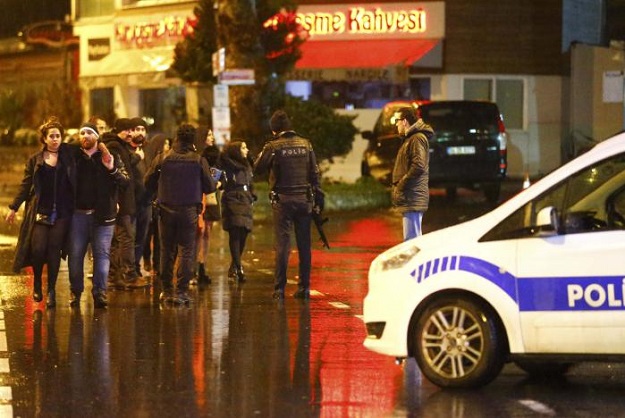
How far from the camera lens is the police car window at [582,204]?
884 centimetres

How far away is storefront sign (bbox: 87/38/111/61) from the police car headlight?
2912 centimetres

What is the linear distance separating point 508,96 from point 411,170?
20.2m

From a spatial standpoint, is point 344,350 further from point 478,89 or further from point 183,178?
point 478,89

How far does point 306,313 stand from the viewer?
507 inches

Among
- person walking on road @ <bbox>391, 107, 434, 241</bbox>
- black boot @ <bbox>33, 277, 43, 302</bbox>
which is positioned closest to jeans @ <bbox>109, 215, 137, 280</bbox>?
black boot @ <bbox>33, 277, 43, 302</bbox>

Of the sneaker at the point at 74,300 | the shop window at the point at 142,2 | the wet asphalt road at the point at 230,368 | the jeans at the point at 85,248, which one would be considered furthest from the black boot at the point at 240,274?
the shop window at the point at 142,2

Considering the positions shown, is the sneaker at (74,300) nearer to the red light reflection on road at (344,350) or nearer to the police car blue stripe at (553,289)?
the red light reflection on road at (344,350)

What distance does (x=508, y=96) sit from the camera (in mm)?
33531

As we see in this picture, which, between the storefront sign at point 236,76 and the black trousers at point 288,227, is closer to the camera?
the black trousers at point 288,227

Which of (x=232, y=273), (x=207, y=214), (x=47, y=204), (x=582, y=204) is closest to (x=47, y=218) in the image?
(x=47, y=204)

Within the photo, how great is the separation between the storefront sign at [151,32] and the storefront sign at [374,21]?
332cm

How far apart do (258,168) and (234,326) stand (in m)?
2.11

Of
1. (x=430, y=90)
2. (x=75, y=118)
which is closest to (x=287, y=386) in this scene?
(x=430, y=90)

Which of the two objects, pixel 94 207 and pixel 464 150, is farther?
pixel 464 150
